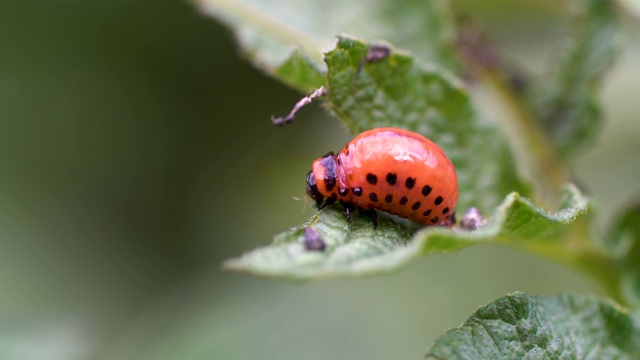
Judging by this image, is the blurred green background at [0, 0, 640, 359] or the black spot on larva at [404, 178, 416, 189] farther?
the blurred green background at [0, 0, 640, 359]

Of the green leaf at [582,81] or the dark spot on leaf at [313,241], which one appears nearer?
the dark spot on leaf at [313,241]

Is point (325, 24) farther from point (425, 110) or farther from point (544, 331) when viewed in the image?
point (544, 331)

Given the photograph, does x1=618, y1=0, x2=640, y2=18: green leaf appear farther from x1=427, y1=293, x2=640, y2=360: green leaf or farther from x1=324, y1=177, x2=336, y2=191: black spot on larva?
x1=324, y1=177, x2=336, y2=191: black spot on larva

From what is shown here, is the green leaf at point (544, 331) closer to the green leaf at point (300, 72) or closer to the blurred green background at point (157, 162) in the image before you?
the green leaf at point (300, 72)

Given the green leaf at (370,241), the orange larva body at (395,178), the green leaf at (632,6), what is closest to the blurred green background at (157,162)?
the green leaf at (632,6)

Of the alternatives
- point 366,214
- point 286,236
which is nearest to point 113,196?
point 366,214

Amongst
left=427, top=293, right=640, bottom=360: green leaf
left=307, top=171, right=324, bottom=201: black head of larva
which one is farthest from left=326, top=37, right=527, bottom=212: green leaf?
left=427, top=293, right=640, bottom=360: green leaf

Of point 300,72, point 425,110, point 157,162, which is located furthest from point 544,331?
point 157,162
